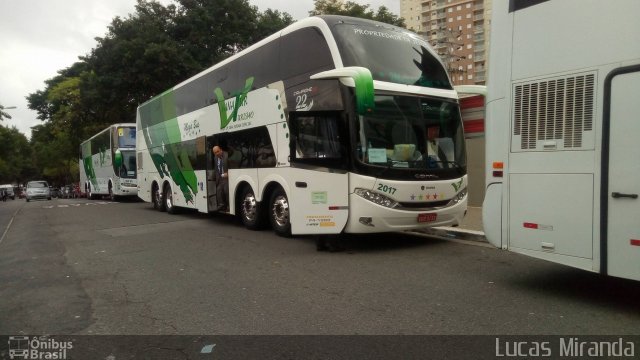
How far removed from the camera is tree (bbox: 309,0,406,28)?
2819cm

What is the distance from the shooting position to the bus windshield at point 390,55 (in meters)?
7.84

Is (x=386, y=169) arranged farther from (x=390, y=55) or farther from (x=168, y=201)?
(x=168, y=201)

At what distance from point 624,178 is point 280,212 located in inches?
257

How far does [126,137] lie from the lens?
25.0 m

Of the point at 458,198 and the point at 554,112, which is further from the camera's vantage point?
the point at 458,198

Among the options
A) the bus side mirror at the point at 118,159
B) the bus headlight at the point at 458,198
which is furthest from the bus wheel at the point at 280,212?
the bus side mirror at the point at 118,159

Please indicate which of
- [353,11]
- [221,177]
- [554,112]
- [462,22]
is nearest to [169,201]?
[221,177]

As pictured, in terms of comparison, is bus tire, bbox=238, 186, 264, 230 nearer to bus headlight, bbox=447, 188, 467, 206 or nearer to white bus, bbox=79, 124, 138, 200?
bus headlight, bbox=447, 188, 467, 206

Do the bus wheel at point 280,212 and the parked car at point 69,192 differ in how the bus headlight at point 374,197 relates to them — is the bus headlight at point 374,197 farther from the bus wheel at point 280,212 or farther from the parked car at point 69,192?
the parked car at point 69,192

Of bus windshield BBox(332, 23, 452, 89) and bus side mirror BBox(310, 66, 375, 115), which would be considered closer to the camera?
bus side mirror BBox(310, 66, 375, 115)

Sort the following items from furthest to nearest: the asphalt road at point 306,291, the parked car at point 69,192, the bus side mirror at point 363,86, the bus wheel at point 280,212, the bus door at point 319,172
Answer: the parked car at point 69,192 → the bus wheel at point 280,212 → the bus door at point 319,172 → the bus side mirror at point 363,86 → the asphalt road at point 306,291

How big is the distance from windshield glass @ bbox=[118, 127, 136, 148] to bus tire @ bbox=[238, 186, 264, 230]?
15973 mm

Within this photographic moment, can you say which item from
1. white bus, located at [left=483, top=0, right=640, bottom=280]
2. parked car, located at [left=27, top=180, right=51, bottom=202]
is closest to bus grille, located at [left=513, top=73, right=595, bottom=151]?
white bus, located at [left=483, top=0, right=640, bottom=280]

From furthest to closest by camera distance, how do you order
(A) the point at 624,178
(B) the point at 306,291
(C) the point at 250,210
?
(C) the point at 250,210 → (B) the point at 306,291 → (A) the point at 624,178
